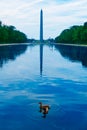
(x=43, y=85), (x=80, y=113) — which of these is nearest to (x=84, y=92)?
(x=43, y=85)

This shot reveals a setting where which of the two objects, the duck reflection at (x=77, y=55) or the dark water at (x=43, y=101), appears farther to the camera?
the duck reflection at (x=77, y=55)

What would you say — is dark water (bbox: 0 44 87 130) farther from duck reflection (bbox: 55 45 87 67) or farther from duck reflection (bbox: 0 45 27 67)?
duck reflection (bbox: 55 45 87 67)

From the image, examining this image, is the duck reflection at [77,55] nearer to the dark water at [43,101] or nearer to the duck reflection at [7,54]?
the duck reflection at [7,54]

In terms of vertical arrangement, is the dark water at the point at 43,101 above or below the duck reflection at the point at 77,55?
above

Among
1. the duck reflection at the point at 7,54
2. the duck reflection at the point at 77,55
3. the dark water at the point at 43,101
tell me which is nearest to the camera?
the dark water at the point at 43,101

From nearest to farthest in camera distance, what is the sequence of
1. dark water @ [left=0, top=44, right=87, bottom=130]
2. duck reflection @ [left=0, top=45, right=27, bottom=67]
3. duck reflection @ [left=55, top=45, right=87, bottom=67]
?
dark water @ [left=0, top=44, right=87, bottom=130]
duck reflection @ [left=0, top=45, right=27, bottom=67]
duck reflection @ [left=55, top=45, right=87, bottom=67]

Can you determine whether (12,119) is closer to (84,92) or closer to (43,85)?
(84,92)

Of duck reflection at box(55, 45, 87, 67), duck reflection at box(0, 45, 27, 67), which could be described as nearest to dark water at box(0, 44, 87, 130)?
duck reflection at box(0, 45, 27, 67)

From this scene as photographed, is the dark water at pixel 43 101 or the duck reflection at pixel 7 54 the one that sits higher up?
the dark water at pixel 43 101

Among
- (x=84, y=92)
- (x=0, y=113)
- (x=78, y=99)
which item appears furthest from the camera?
(x=84, y=92)

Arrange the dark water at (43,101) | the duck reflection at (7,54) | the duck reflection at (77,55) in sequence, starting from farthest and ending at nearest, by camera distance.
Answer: the duck reflection at (77,55) < the duck reflection at (7,54) < the dark water at (43,101)

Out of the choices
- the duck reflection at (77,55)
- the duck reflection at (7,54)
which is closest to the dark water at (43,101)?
the duck reflection at (7,54)
